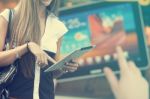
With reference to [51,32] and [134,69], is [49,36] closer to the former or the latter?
[51,32]

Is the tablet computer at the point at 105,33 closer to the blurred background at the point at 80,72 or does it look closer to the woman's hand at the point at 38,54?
the blurred background at the point at 80,72

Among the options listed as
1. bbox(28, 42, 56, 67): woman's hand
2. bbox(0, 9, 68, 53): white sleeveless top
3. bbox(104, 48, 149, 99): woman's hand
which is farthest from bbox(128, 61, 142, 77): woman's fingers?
bbox(28, 42, 56, 67): woman's hand

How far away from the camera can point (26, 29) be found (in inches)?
30.7

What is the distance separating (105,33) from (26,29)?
0.56 meters

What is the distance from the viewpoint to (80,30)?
1.31m

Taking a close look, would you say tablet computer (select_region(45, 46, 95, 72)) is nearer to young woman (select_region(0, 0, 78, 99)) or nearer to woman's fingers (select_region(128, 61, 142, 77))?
young woman (select_region(0, 0, 78, 99))

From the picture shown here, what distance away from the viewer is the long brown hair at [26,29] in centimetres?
78

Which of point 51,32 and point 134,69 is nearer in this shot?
point 51,32

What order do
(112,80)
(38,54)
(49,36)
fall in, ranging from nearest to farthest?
(38,54) → (49,36) → (112,80)

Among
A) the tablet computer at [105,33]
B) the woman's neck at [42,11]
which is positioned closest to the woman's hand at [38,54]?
the woman's neck at [42,11]

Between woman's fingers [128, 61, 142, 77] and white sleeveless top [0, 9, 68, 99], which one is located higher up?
white sleeveless top [0, 9, 68, 99]

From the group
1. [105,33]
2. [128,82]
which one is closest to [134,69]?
[128,82]

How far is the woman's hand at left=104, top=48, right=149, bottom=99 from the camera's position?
127cm

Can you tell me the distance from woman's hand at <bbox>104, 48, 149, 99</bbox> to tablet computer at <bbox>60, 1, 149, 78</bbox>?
21mm
